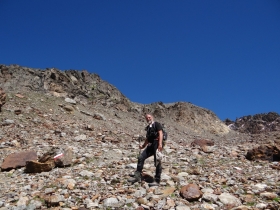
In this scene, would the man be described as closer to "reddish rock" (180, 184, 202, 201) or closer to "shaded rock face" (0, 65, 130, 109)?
"reddish rock" (180, 184, 202, 201)

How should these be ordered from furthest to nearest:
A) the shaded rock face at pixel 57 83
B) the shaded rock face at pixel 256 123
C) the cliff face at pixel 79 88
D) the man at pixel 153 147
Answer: the shaded rock face at pixel 256 123 < the cliff face at pixel 79 88 < the shaded rock face at pixel 57 83 < the man at pixel 153 147

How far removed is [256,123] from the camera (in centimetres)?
5988

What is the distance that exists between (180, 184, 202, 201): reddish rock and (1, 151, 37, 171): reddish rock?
599cm

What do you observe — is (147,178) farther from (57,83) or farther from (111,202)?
(57,83)

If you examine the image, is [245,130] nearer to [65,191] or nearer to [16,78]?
[16,78]

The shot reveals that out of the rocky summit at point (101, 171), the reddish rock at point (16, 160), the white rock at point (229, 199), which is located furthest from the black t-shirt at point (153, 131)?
the reddish rock at point (16, 160)

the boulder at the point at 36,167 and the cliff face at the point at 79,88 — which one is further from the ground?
the cliff face at the point at 79,88

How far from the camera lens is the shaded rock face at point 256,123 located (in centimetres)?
5699

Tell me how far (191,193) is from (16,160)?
6.56 metres

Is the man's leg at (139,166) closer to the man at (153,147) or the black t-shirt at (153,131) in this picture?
the man at (153,147)

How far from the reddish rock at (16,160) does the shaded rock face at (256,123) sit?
54.4 meters

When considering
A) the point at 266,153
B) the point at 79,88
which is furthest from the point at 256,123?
the point at 266,153

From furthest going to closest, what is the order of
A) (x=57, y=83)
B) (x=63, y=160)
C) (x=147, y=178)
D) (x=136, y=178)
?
(x=57, y=83), (x=63, y=160), (x=147, y=178), (x=136, y=178)

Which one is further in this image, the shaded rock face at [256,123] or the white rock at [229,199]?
the shaded rock face at [256,123]
